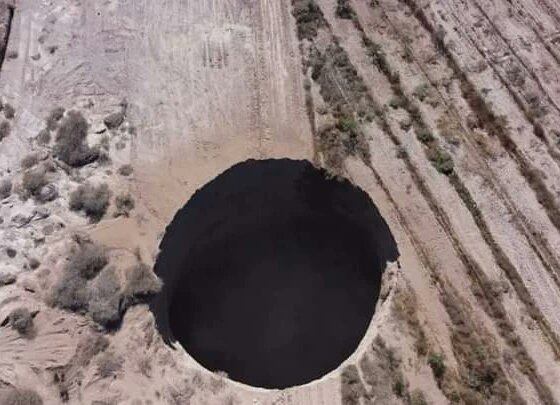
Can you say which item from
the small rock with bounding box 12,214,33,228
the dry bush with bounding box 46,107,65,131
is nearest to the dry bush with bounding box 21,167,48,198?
the small rock with bounding box 12,214,33,228

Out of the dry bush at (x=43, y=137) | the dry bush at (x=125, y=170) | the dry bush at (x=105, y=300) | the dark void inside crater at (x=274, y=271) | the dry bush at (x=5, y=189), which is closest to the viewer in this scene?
the dry bush at (x=105, y=300)

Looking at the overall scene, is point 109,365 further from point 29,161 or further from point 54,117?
point 54,117

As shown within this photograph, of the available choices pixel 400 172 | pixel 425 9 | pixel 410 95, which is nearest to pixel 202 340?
pixel 400 172

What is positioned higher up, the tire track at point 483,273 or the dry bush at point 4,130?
the dry bush at point 4,130

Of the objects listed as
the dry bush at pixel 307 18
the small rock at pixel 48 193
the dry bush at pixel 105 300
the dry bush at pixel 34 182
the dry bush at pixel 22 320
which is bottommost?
the dry bush at pixel 22 320

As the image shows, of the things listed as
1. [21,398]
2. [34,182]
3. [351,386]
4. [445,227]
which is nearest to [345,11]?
[445,227]

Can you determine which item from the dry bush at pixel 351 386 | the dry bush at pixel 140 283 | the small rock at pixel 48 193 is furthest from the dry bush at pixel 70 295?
the dry bush at pixel 351 386

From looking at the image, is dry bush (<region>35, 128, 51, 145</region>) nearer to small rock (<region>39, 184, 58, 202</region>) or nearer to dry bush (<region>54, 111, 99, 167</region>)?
dry bush (<region>54, 111, 99, 167</region>)

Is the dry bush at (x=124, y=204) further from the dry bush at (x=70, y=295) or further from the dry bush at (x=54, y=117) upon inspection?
the dry bush at (x=54, y=117)
